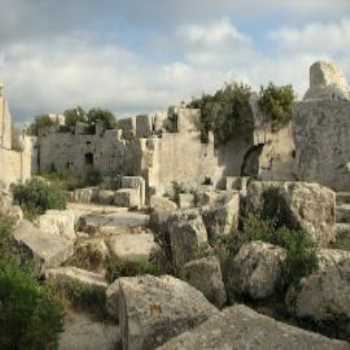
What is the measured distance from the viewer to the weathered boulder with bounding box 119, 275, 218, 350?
472 centimetres

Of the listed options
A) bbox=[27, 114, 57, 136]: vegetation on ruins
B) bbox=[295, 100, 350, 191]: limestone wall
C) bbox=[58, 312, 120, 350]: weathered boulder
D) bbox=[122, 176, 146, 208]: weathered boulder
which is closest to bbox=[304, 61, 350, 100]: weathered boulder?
bbox=[295, 100, 350, 191]: limestone wall

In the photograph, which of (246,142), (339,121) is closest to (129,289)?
(339,121)

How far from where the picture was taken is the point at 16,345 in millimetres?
5020

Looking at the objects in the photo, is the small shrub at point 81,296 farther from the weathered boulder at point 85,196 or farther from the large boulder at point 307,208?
the weathered boulder at point 85,196

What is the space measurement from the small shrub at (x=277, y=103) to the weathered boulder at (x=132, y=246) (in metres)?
21.9

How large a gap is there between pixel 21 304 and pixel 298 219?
4296 millimetres

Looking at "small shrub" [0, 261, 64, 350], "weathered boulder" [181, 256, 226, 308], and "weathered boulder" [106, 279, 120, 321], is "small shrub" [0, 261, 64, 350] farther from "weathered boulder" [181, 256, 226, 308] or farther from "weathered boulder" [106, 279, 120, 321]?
"weathered boulder" [181, 256, 226, 308]

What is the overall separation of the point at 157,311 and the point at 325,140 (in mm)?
7910

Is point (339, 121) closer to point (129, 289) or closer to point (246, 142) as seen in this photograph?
point (129, 289)

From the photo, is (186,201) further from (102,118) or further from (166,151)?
(102,118)

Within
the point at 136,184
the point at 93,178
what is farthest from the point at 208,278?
the point at 93,178

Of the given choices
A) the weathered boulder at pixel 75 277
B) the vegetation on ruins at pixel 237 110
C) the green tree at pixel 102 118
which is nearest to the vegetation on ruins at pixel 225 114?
the vegetation on ruins at pixel 237 110

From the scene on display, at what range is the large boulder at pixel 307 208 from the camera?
812 cm

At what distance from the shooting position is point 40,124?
108ft
